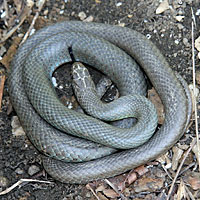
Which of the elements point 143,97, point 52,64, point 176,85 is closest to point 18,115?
point 52,64

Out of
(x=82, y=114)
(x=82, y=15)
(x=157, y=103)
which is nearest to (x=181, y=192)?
(x=157, y=103)

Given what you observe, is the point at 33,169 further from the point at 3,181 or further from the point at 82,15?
the point at 82,15

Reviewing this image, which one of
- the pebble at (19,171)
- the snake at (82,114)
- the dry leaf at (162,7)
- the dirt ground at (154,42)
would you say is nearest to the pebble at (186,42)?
the dirt ground at (154,42)

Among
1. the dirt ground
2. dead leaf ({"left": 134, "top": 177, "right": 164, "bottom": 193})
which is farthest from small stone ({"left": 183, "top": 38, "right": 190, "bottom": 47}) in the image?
dead leaf ({"left": 134, "top": 177, "right": 164, "bottom": 193})

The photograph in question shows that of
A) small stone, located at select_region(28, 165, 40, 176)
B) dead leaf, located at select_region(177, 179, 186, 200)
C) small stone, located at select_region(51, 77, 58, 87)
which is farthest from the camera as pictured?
small stone, located at select_region(51, 77, 58, 87)

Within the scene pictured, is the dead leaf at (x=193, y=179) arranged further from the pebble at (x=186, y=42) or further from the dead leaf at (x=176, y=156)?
the pebble at (x=186, y=42)

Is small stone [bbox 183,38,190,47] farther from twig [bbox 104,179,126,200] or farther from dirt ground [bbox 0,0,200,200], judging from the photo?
twig [bbox 104,179,126,200]
